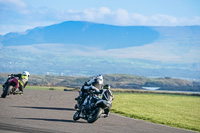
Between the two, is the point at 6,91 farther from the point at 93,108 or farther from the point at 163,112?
the point at 93,108

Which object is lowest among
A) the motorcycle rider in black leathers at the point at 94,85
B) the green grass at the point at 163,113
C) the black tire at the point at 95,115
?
the green grass at the point at 163,113

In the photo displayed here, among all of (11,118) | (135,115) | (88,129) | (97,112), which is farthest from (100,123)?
(135,115)

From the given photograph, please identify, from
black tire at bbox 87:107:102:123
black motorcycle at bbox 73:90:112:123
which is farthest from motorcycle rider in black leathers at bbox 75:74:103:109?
black tire at bbox 87:107:102:123

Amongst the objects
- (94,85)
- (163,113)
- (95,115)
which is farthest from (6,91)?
(95,115)

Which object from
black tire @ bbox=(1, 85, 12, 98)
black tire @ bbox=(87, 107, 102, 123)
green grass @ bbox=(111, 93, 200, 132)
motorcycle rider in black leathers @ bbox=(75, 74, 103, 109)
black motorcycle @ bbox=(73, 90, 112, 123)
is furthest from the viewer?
black tire @ bbox=(1, 85, 12, 98)

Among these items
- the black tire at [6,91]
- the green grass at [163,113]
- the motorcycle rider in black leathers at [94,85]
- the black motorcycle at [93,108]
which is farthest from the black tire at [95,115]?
the black tire at [6,91]

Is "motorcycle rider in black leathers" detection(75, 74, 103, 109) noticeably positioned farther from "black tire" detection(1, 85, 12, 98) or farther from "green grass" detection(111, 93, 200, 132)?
"black tire" detection(1, 85, 12, 98)

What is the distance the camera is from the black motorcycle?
16812 mm

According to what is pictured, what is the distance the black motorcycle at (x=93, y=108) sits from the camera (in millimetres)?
16812

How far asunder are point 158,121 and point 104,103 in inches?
151

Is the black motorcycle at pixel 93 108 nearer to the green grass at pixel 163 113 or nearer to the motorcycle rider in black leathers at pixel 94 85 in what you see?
the motorcycle rider in black leathers at pixel 94 85

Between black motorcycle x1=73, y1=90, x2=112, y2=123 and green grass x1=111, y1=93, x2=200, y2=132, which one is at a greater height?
black motorcycle x1=73, y1=90, x2=112, y2=123

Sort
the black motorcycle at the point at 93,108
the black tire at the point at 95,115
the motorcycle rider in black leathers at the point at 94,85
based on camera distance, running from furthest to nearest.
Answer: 1. the motorcycle rider in black leathers at the point at 94,85
2. the black motorcycle at the point at 93,108
3. the black tire at the point at 95,115

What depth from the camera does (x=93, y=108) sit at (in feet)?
56.7
